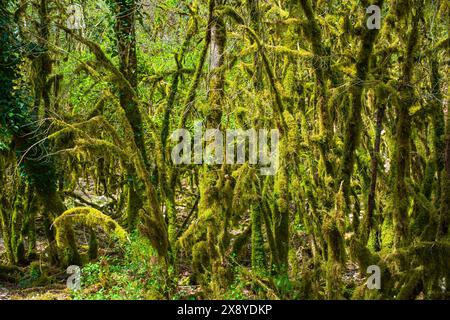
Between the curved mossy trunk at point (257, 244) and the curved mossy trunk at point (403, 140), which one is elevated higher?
the curved mossy trunk at point (403, 140)

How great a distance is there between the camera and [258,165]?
9.12 meters

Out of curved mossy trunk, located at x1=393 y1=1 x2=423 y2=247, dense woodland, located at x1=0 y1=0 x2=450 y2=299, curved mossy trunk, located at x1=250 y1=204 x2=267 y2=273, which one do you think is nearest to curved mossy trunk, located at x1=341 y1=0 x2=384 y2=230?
dense woodland, located at x1=0 y1=0 x2=450 y2=299

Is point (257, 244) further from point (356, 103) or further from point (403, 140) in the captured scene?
point (356, 103)

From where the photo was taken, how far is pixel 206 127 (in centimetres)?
782

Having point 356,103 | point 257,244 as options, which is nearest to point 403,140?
point 356,103

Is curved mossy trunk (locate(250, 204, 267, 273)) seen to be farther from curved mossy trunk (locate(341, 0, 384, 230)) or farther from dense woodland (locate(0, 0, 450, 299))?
curved mossy trunk (locate(341, 0, 384, 230))

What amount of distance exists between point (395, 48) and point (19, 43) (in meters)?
6.71

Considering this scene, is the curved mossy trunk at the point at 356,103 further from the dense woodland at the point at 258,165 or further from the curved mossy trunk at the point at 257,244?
the curved mossy trunk at the point at 257,244

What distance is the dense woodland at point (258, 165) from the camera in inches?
269

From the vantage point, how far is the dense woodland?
269 inches

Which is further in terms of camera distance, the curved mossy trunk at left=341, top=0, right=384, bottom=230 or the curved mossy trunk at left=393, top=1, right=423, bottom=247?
the curved mossy trunk at left=393, top=1, right=423, bottom=247

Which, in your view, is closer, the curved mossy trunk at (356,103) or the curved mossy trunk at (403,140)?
the curved mossy trunk at (356,103)

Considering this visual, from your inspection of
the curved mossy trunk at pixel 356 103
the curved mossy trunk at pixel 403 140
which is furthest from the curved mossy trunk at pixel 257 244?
the curved mossy trunk at pixel 403 140
